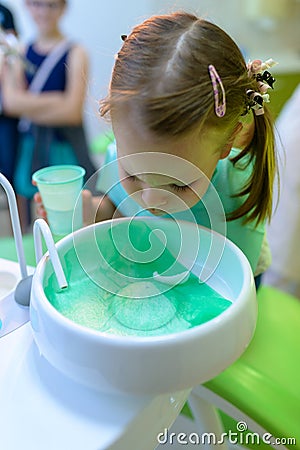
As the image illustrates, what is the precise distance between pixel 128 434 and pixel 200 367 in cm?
9

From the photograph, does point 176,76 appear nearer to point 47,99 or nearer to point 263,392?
point 263,392

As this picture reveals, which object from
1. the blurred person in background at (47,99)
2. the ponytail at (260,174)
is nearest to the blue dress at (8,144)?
the blurred person in background at (47,99)

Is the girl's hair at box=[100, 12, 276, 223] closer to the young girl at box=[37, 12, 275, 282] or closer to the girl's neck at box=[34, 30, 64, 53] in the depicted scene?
the young girl at box=[37, 12, 275, 282]

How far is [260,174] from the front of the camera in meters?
0.60

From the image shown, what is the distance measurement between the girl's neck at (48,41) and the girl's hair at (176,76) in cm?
108

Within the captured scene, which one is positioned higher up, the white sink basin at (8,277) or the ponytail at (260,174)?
the ponytail at (260,174)

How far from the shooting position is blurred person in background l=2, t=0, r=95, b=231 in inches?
56.1

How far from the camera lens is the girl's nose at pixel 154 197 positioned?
1.66 feet

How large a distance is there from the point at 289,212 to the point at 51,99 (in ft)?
2.52

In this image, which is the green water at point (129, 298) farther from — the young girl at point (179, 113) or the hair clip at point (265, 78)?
the hair clip at point (265, 78)

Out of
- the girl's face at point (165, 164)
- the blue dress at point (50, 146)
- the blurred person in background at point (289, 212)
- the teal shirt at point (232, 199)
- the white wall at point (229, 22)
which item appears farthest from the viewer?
the white wall at point (229, 22)

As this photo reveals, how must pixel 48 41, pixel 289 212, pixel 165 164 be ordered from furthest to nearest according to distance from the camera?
Answer: pixel 48 41
pixel 289 212
pixel 165 164

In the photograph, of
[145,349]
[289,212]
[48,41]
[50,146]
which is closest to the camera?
[145,349]

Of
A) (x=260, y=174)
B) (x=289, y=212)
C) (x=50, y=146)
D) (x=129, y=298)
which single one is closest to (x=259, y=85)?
(x=260, y=174)
